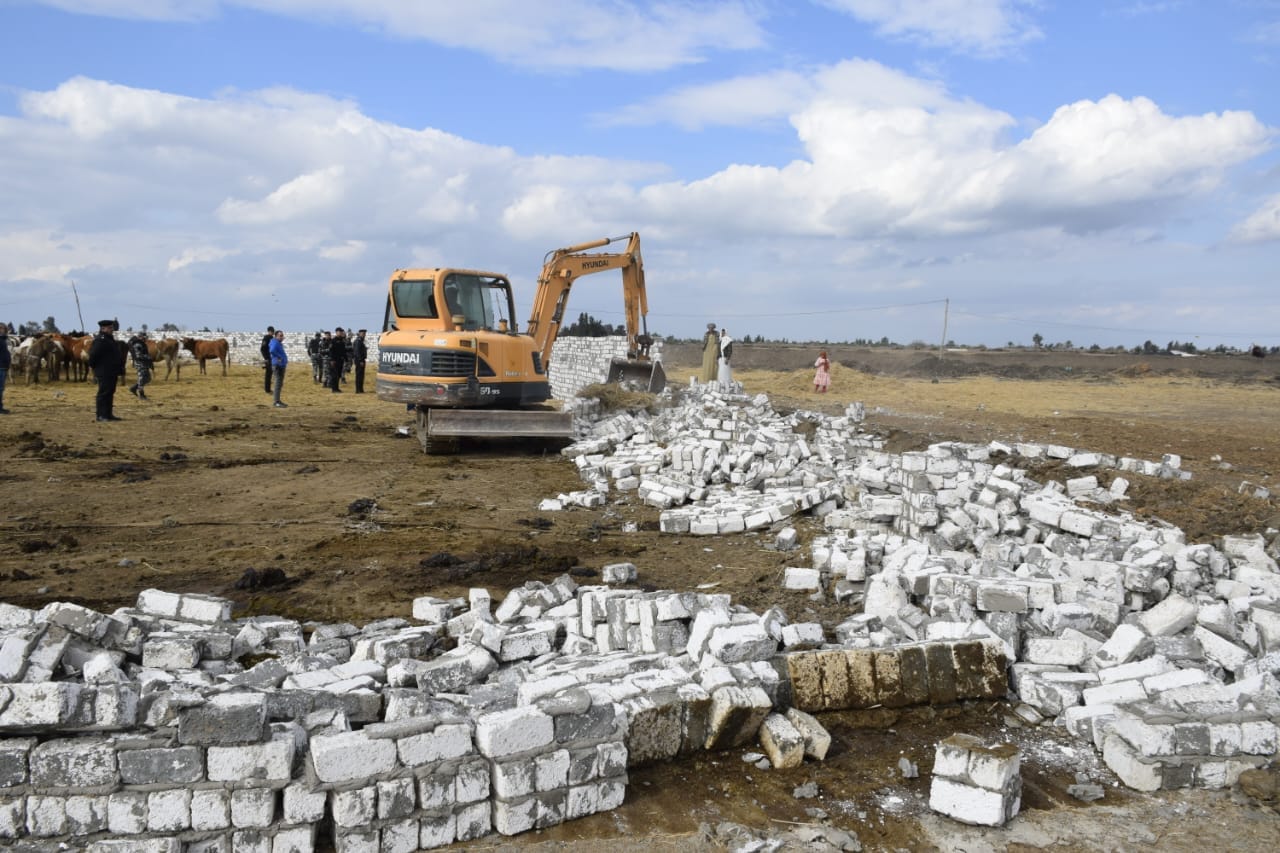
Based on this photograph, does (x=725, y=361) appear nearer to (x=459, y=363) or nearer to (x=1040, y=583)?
(x=459, y=363)

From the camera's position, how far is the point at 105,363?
50.5ft

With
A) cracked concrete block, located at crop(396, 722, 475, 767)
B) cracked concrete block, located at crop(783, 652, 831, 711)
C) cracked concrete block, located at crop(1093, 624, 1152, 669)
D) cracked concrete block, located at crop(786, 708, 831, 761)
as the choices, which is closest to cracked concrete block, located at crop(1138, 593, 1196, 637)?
cracked concrete block, located at crop(1093, 624, 1152, 669)

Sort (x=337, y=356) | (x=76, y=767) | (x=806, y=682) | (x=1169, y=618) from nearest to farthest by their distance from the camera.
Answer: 1. (x=76, y=767)
2. (x=806, y=682)
3. (x=1169, y=618)
4. (x=337, y=356)

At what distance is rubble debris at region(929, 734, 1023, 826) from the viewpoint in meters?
3.82

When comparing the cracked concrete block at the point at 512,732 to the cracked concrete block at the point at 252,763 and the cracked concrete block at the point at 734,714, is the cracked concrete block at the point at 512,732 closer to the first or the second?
the cracked concrete block at the point at 252,763

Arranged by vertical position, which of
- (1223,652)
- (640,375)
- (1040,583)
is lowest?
(1223,652)

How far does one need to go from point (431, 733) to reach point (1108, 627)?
444 cm

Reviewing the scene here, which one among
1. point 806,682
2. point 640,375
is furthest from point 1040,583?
point 640,375

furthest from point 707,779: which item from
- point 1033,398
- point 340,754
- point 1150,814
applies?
point 1033,398

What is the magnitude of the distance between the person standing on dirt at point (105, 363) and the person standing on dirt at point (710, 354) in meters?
12.2

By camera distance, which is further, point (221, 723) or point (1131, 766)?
point (1131, 766)

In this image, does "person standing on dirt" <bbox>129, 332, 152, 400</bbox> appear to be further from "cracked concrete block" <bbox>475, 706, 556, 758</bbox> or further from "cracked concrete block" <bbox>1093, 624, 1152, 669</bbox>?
"cracked concrete block" <bbox>1093, 624, 1152, 669</bbox>

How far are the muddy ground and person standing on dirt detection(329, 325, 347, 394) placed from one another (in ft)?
6.92

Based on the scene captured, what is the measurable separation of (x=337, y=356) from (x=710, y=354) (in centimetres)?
1026
